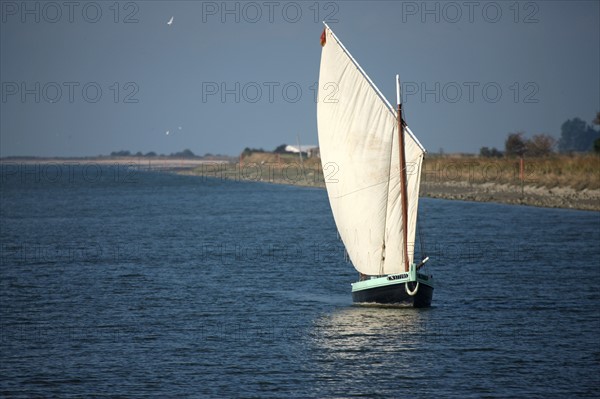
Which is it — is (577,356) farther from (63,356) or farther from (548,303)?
(63,356)

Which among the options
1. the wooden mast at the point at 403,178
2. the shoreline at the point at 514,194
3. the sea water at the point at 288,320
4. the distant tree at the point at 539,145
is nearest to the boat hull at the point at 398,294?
the sea water at the point at 288,320

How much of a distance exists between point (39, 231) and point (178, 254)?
960 inches

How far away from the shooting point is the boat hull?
116ft

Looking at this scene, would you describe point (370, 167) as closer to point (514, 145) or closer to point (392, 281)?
point (392, 281)

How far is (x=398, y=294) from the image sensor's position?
3572cm

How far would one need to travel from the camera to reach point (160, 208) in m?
116

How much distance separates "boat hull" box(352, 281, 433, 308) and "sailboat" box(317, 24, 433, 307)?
1.9 inches

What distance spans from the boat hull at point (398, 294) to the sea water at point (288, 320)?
1.44 feet

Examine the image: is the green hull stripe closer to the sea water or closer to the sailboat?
the sailboat

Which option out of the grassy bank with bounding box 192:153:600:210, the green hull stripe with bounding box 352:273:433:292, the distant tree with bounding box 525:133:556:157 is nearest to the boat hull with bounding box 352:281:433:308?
the green hull stripe with bounding box 352:273:433:292

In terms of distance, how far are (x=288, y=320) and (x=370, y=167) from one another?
7.15 meters

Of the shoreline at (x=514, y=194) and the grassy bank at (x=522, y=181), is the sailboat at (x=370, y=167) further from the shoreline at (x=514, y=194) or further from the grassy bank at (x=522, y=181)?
the grassy bank at (x=522, y=181)

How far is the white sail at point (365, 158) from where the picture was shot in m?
36.9

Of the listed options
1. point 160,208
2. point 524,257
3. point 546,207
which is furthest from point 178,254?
point 160,208
